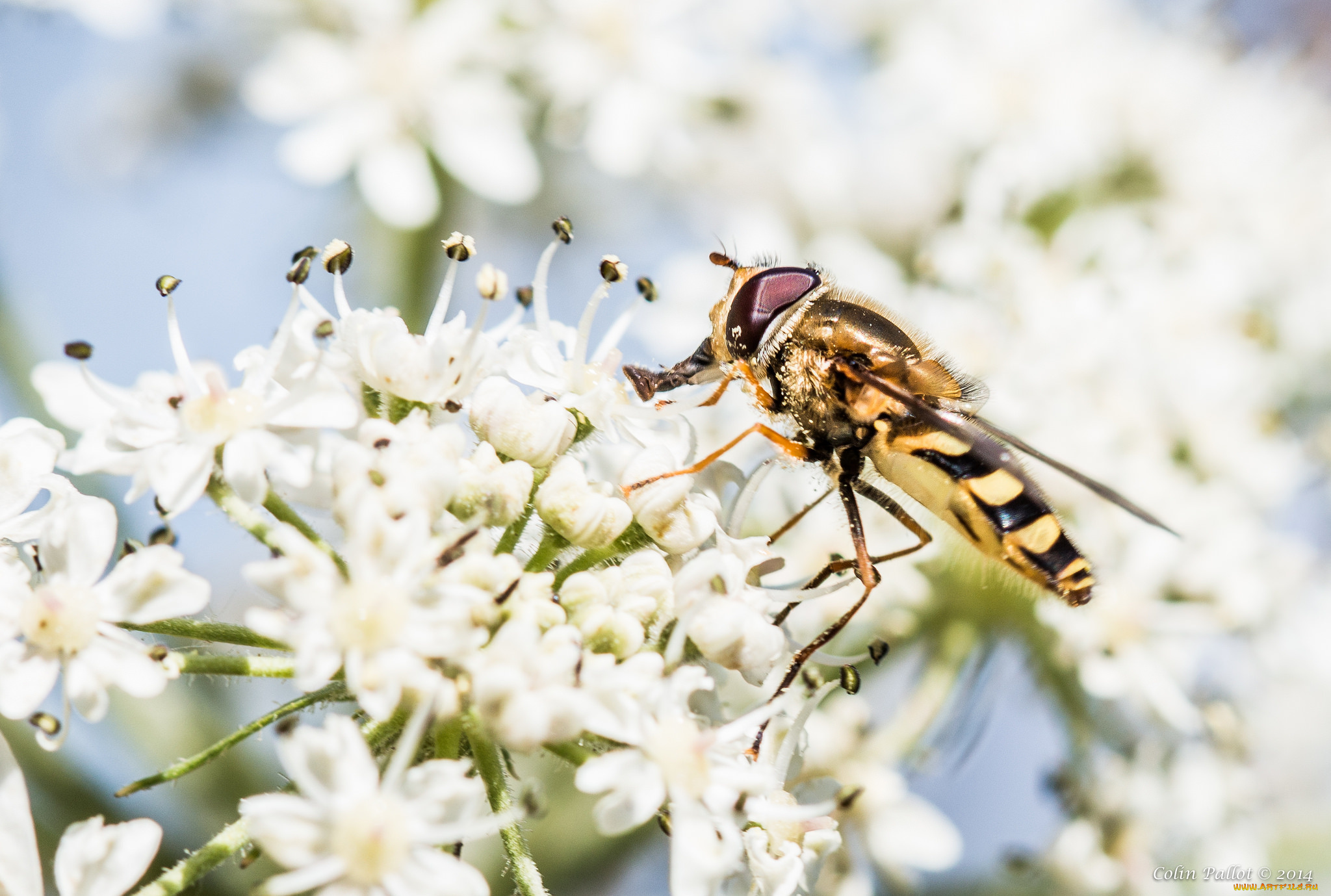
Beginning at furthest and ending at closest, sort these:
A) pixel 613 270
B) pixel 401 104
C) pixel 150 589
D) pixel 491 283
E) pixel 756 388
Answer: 1. pixel 401 104
2. pixel 756 388
3. pixel 613 270
4. pixel 491 283
5. pixel 150 589

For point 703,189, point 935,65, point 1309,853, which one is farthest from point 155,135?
point 1309,853

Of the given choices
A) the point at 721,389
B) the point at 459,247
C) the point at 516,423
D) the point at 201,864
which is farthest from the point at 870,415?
the point at 201,864

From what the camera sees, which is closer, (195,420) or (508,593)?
(508,593)

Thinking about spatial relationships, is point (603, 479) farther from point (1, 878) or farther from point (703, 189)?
point (703, 189)

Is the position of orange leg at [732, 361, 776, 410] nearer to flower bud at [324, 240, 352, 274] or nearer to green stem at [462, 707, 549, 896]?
flower bud at [324, 240, 352, 274]

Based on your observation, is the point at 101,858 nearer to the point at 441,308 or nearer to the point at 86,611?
the point at 86,611

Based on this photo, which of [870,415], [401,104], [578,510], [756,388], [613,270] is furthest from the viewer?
[401,104]
